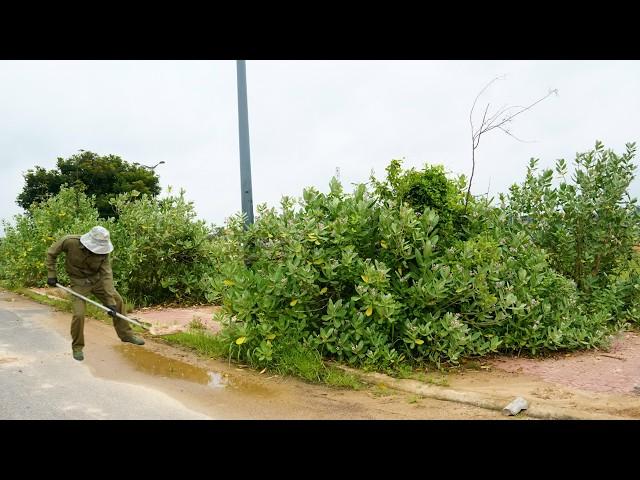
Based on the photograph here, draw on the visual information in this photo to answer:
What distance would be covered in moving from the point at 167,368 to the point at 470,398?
143 inches

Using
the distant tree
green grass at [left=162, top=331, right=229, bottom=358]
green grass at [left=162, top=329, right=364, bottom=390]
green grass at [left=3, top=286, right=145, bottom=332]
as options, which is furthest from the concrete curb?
the distant tree

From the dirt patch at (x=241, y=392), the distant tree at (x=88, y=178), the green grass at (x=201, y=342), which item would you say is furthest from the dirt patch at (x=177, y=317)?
the distant tree at (x=88, y=178)

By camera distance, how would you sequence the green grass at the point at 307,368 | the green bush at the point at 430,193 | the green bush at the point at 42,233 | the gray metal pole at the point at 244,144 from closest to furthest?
the green grass at the point at 307,368
the green bush at the point at 430,193
the gray metal pole at the point at 244,144
the green bush at the point at 42,233

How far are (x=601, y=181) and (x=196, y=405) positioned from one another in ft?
20.5

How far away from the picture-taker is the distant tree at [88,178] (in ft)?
81.5

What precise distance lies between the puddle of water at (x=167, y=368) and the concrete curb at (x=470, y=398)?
1.46 meters

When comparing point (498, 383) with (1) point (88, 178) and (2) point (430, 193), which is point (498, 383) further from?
(1) point (88, 178)

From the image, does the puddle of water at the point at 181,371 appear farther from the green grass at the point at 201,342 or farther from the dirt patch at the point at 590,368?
the dirt patch at the point at 590,368

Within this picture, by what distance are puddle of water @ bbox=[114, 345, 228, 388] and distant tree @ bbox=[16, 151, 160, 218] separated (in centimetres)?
1772

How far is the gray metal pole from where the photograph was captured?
8.01 m

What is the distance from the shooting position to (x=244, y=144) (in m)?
8.18

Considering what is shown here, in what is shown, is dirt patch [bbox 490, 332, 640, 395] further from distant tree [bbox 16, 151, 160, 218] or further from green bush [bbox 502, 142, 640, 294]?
distant tree [bbox 16, 151, 160, 218]

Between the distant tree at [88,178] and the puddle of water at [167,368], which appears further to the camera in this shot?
the distant tree at [88,178]

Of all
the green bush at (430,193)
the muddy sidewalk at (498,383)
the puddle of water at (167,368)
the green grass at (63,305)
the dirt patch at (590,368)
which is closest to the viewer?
the muddy sidewalk at (498,383)
